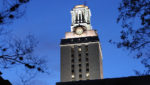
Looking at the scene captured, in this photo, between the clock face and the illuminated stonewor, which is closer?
the illuminated stonewor

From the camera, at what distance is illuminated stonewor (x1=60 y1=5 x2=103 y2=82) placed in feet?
276

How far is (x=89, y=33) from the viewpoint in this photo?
95.3m

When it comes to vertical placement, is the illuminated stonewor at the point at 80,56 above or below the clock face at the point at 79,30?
below

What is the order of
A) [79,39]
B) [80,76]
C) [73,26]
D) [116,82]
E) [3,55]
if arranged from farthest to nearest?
[73,26]
[79,39]
[80,76]
[116,82]
[3,55]

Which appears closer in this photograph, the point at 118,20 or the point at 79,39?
the point at 118,20

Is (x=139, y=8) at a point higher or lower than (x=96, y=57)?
higher

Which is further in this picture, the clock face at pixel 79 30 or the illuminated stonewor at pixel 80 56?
the clock face at pixel 79 30

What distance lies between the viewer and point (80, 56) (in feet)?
291

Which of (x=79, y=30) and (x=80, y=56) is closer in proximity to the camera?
(x=80, y=56)

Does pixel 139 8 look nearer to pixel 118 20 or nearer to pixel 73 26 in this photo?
pixel 118 20

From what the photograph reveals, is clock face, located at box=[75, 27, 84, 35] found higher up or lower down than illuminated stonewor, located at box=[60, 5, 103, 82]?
higher up

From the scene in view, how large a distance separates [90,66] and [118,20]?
229 ft

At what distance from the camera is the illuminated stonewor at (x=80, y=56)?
8406 centimetres

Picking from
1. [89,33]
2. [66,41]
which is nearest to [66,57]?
[66,41]
